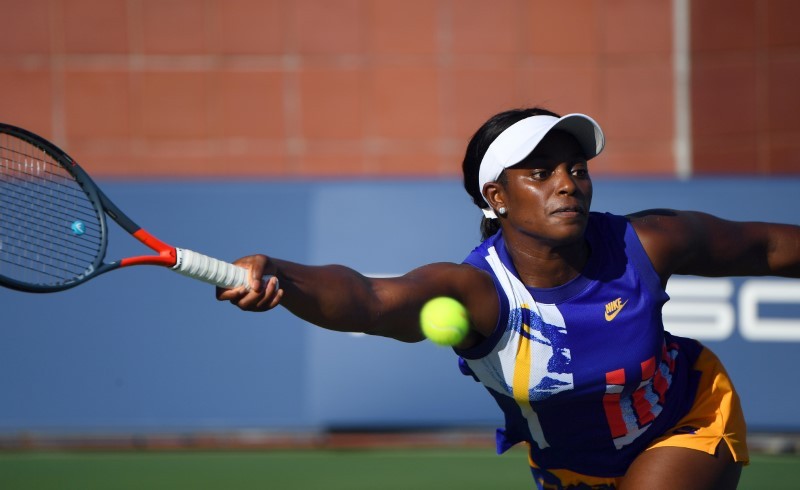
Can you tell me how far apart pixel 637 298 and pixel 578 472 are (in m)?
0.71

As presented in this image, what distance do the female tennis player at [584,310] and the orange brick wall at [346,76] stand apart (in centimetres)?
527

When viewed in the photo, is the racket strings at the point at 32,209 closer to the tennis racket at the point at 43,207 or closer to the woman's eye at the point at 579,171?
the tennis racket at the point at 43,207

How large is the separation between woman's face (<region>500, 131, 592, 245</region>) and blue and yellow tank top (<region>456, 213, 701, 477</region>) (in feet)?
0.53

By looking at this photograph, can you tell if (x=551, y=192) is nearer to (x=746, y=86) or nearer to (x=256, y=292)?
(x=256, y=292)

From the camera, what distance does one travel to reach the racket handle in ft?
11.0

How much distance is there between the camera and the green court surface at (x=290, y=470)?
645 centimetres

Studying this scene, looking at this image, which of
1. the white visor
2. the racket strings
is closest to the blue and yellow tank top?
the white visor

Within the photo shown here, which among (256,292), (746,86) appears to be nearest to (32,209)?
(256,292)

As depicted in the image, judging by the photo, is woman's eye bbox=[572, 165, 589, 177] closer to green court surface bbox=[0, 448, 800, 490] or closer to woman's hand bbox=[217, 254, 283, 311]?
woman's hand bbox=[217, 254, 283, 311]

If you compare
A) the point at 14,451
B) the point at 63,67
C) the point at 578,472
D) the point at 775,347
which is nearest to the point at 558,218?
the point at 578,472

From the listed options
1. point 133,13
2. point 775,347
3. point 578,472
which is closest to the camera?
point 578,472

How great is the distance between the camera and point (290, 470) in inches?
270

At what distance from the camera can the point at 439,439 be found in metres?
7.38

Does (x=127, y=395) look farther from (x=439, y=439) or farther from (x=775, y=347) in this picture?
(x=775, y=347)
